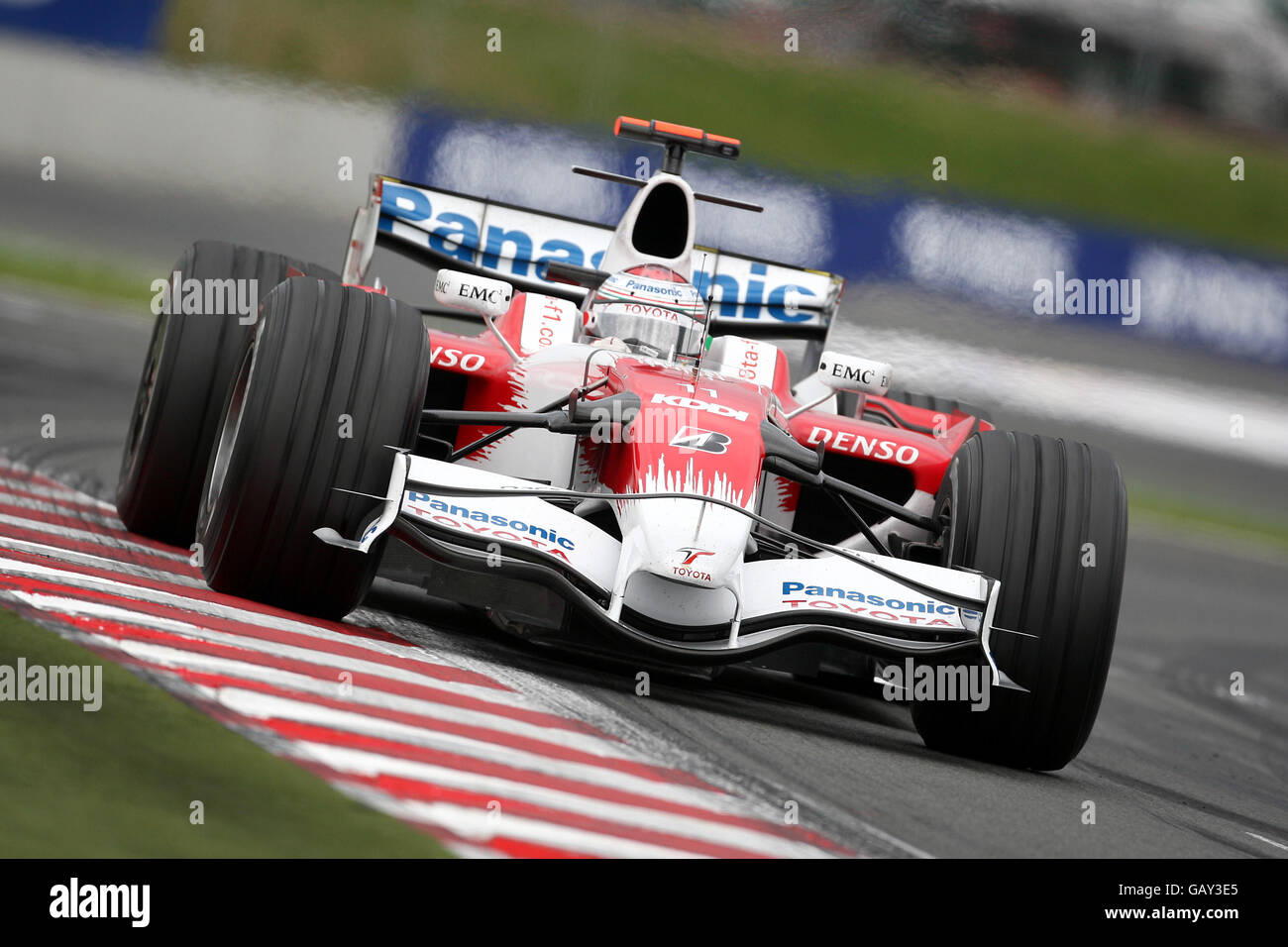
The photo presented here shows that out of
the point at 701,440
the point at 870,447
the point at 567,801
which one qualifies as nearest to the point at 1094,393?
the point at 870,447

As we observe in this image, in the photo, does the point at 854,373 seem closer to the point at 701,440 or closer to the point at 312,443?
the point at 701,440

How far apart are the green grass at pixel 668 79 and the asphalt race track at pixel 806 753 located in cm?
530

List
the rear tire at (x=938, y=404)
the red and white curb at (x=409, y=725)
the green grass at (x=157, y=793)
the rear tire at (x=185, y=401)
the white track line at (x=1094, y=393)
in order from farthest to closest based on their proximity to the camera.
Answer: the white track line at (x=1094, y=393)
the rear tire at (x=938, y=404)
the rear tire at (x=185, y=401)
the red and white curb at (x=409, y=725)
the green grass at (x=157, y=793)

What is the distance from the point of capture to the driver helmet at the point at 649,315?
23.3 feet

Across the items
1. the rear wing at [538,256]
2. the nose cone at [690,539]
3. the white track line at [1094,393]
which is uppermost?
the rear wing at [538,256]

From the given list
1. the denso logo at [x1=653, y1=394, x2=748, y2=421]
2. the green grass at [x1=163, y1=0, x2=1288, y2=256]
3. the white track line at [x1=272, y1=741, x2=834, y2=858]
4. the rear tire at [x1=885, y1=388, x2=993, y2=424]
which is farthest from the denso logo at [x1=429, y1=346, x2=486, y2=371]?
the green grass at [x1=163, y1=0, x2=1288, y2=256]

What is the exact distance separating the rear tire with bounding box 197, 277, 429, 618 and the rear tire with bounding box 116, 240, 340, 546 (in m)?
1.48

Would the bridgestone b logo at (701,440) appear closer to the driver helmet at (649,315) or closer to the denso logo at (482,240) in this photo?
the driver helmet at (649,315)

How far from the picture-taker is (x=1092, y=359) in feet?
54.7

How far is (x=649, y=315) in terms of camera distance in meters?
7.14

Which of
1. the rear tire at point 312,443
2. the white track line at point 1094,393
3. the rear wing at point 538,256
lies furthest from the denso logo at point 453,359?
the white track line at point 1094,393

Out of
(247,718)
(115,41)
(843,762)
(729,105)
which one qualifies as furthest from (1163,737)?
(115,41)

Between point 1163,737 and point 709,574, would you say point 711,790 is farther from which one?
point 1163,737
